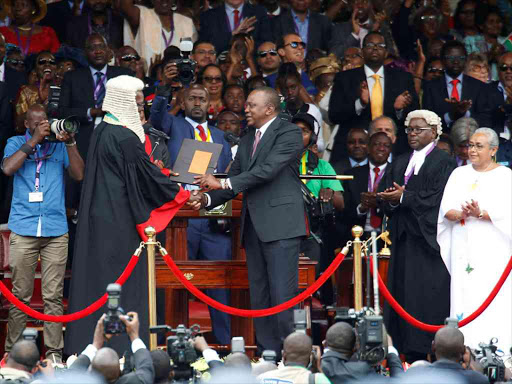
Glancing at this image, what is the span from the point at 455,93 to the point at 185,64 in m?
4.51

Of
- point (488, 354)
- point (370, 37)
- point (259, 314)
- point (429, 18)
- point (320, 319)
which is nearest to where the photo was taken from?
point (488, 354)

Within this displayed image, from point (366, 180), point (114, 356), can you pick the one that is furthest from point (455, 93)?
point (114, 356)

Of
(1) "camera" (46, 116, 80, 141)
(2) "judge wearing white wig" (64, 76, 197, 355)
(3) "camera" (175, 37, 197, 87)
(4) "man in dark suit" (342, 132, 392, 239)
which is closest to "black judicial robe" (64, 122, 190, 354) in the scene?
(2) "judge wearing white wig" (64, 76, 197, 355)

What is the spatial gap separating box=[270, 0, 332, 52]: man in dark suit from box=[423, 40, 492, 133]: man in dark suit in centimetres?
196

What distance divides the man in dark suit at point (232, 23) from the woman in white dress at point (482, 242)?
5.10 m

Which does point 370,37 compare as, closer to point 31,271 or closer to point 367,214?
point 367,214

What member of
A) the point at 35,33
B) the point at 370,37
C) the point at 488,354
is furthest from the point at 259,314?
the point at 35,33

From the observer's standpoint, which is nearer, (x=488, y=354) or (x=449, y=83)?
(x=488, y=354)

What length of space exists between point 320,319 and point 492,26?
6.59m

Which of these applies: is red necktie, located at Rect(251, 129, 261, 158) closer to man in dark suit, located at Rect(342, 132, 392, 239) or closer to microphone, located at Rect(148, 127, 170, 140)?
microphone, located at Rect(148, 127, 170, 140)

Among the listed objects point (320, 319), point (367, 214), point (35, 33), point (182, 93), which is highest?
point (35, 33)

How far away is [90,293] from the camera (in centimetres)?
1055

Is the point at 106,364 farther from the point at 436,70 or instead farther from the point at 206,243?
the point at 436,70

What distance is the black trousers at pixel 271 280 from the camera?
10758 mm
